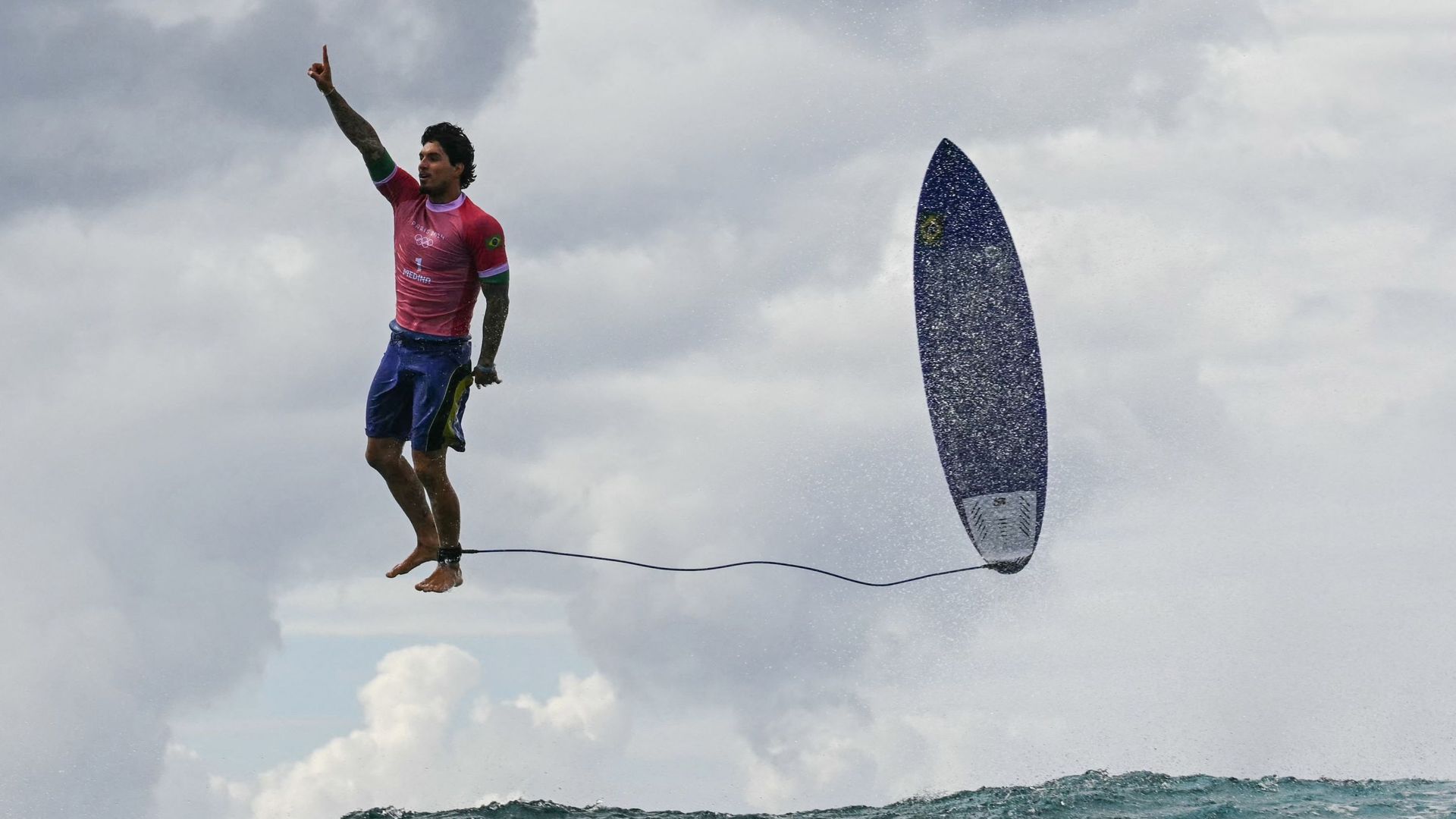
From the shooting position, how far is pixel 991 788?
18484 mm

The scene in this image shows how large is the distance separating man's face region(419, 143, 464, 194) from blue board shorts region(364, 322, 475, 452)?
1.36 m

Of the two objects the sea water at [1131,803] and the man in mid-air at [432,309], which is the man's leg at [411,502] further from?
the sea water at [1131,803]

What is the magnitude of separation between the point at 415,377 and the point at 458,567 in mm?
1964

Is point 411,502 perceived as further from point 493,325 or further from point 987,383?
point 987,383

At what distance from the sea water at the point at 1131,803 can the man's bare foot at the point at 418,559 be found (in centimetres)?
443

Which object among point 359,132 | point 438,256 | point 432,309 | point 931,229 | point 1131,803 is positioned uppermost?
point 931,229

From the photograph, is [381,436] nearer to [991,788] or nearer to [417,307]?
[417,307]

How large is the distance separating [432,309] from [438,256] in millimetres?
515

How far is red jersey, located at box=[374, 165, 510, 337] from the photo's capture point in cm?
1130

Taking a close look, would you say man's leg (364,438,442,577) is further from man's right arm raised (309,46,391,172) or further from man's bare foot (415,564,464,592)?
man's right arm raised (309,46,391,172)

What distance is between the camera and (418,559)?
12.3 meters

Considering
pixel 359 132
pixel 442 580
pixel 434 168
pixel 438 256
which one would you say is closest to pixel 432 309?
pixel 438 256

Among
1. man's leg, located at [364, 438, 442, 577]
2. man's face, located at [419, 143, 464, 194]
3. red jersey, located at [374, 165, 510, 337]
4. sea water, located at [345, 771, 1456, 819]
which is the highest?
man's face, located at [419, 143, 464, 194]

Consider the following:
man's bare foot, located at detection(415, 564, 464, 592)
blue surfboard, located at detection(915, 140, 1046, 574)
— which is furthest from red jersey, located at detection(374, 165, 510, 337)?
blue surfboard, located at detection(915, 140, 1046, 574)
